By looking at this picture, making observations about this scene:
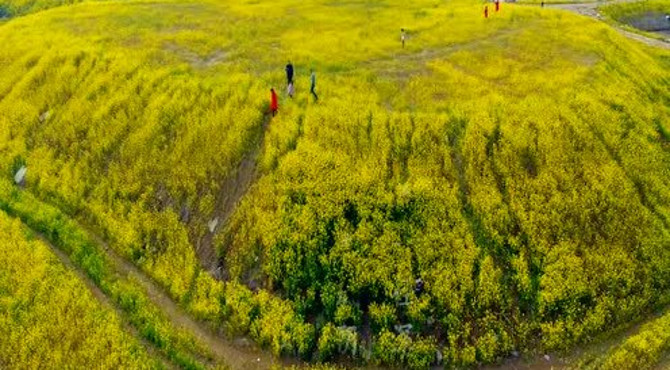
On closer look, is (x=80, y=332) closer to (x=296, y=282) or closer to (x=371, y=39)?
(x=296, y=282)

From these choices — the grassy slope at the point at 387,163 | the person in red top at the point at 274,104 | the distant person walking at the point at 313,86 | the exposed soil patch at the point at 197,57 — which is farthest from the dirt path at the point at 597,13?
the exposed soil patch at the point at 197,57

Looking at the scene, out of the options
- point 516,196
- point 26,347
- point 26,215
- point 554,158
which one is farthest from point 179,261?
point 554,158

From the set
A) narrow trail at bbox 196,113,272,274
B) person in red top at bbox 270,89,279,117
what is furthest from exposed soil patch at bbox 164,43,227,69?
narrow trail at bbox 196,113,272,274

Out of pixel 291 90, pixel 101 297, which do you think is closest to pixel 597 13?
pixel 291 90

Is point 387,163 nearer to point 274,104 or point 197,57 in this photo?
point 274,104

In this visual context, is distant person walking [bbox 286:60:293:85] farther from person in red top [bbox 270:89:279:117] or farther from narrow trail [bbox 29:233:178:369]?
narrow trail [bbox 29:233:178:369]

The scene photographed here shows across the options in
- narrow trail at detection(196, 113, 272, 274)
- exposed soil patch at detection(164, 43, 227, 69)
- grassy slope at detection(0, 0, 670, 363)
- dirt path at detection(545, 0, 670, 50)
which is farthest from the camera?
dirt path at detection(545, 0, 670, 50)
